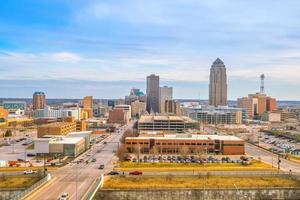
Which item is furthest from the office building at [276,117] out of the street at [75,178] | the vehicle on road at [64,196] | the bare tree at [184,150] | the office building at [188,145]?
the vehicle on road at [64,196]

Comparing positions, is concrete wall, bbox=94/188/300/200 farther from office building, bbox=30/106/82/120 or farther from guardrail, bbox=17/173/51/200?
office building, bbox=30/106/82/120

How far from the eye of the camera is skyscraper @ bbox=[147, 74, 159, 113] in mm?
178750

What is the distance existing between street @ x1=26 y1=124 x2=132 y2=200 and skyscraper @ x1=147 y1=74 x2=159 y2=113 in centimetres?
13546

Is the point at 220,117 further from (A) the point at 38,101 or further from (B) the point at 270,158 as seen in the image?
(A) the point at 38,101

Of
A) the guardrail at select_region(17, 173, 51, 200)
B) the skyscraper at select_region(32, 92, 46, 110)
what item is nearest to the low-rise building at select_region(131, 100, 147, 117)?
the skyscraper at select_region(32, 92, 46, 110)

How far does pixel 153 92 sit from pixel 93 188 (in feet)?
518

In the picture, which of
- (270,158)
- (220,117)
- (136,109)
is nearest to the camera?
(270,158)

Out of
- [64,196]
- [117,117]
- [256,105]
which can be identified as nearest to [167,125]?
[117,117]

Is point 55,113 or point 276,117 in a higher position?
point 55,113

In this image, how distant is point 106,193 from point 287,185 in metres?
12.5

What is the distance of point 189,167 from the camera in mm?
35344

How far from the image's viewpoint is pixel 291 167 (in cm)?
3622

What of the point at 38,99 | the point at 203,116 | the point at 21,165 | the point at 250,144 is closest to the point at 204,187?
the point at 21,165

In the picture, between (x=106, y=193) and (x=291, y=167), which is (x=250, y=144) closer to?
(x=291, y=167)
